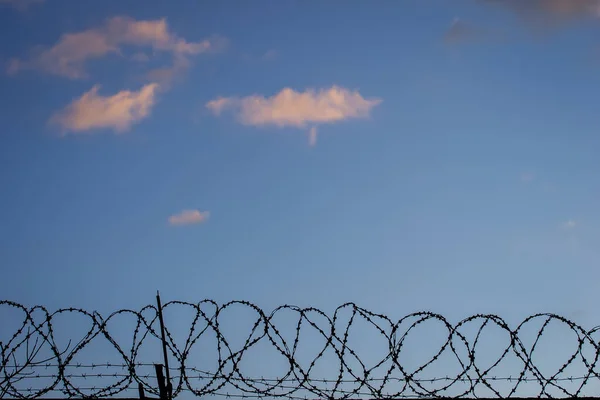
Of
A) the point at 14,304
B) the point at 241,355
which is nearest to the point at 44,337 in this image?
the point at 14,304

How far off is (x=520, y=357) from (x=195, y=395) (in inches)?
198

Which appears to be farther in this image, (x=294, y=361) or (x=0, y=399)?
(x=294, y=361)

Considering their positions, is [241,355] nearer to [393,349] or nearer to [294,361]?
[294,361]

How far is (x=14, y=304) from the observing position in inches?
525

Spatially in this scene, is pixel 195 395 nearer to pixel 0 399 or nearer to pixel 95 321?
pixel 95 321

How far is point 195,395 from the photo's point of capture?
1325 cm

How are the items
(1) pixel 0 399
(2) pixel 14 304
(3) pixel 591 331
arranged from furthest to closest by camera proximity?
(3) pixel 591 331, (2) pixel 14 304, (1) pixel 0 399

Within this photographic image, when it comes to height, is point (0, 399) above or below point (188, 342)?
below

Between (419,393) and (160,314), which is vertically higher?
(160,314)

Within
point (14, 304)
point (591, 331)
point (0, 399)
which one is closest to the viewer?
point (0, 399)

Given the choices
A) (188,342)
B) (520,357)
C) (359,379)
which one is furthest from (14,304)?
(520,357)

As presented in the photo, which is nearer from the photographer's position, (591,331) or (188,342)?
(188,342)

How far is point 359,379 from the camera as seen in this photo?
1362cm

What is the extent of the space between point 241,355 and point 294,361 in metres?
0.80
